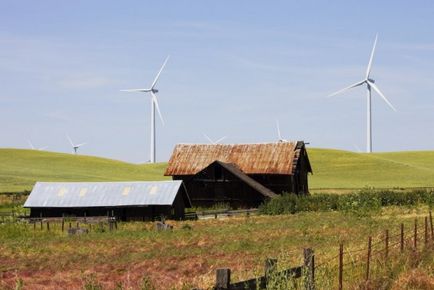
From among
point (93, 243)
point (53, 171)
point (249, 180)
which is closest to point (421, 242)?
point (93, 243)

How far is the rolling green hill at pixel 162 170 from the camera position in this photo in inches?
3503

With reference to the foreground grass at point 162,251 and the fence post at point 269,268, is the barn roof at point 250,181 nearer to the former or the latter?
the foreground grass at point 162,251

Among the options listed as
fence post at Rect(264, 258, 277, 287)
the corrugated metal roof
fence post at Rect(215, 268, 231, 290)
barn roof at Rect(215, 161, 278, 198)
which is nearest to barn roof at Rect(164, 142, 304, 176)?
barn roof at Rect(215, 161, 278, 198)

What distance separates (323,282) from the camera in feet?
37.7

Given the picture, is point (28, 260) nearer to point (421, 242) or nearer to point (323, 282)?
point (421, 242)

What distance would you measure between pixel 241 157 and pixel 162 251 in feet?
123

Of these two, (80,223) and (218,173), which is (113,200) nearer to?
(80,223)

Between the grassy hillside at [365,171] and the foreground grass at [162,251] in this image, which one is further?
the grassy hillside at [365,171]

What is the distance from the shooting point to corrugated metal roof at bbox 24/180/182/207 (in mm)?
47969

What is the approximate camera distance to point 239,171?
5972 cm

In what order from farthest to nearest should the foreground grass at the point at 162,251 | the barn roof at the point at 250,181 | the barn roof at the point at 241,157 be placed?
the barn roof at the point at 241,157, the barn roof at the point at 250,181, the foreground grass at the point at 162,251

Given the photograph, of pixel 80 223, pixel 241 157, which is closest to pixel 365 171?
pixel 241 157

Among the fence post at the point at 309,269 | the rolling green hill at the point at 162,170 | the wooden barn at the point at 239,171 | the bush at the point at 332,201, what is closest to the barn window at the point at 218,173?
the wooden barn at the point at 239,171

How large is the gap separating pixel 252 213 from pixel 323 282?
128 ft
